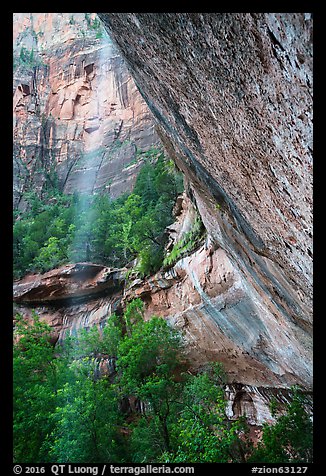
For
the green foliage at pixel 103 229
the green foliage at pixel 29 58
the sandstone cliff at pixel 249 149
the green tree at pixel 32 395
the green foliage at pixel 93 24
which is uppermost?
the green foliage at pixel 93 24

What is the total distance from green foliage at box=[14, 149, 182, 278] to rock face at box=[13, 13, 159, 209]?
11.3 feet

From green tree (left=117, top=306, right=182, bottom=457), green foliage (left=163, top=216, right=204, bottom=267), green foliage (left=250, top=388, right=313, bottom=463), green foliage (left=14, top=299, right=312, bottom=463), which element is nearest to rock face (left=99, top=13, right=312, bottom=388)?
green foliage (left=250, top=388, right=313, bottom=463)

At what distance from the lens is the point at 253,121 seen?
7.95ft

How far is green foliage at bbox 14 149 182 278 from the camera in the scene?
12.5 m

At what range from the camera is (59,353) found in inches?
395

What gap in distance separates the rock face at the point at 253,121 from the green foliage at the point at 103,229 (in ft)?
24.1

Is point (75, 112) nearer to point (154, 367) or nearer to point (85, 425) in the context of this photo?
point (154, 367)

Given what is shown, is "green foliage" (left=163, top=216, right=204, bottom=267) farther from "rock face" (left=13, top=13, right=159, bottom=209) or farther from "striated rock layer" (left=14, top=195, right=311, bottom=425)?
"rock face" (left=13, top=13, right=159, bottom=209)

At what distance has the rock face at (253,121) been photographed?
196 cm

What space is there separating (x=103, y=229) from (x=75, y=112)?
1364 cm

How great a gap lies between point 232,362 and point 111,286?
21.7 ft

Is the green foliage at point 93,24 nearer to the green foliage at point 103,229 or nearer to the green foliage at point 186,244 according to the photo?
the green foliage at point 103,229

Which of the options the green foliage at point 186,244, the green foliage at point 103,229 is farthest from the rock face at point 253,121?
the green foliage at point 103,229
